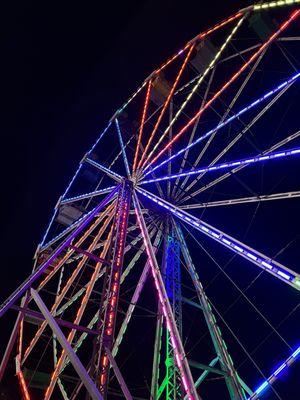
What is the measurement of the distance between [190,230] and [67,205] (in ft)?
16.6

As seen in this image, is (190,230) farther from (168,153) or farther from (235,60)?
(235,60)

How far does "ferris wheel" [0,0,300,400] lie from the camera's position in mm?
6336

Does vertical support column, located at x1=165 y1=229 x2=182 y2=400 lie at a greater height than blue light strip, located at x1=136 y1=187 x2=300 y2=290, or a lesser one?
lesser

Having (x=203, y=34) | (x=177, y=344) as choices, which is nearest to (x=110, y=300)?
(x=177, y=344)

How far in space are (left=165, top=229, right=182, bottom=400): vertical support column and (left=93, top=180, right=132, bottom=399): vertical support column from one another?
1438mm

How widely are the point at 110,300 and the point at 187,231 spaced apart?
403 centimetres

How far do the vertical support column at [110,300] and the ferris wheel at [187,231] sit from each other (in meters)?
0.02

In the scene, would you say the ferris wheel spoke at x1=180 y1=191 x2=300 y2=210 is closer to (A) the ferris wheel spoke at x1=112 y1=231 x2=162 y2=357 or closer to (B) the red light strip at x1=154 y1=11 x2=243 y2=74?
(A) the ferris wheel spoke at x1=112 y1=231 x2=162 y2=357

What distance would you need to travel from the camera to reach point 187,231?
9.53m

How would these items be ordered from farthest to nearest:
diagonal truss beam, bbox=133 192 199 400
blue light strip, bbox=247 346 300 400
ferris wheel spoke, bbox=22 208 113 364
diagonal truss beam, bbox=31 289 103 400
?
ferris wheel spoke, bbox=22 208 113 364 < diagonal truss beam, bbox=133 192 199 400 < blue light strip, bbox=247 346 300 400 < diagonal truss beam, bbox=31 289 103 400

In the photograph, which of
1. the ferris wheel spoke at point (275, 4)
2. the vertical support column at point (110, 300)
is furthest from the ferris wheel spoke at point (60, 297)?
the ferris wheel spoke at point (275, 4)

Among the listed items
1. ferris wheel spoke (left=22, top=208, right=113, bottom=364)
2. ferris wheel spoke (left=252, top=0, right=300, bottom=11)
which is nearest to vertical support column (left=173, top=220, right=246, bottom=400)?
ferris wheel spoke (left=22, top=208, right=113, bottom=364)

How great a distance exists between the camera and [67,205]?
508 inches

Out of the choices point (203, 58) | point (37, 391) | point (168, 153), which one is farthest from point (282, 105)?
point (37, 391)
